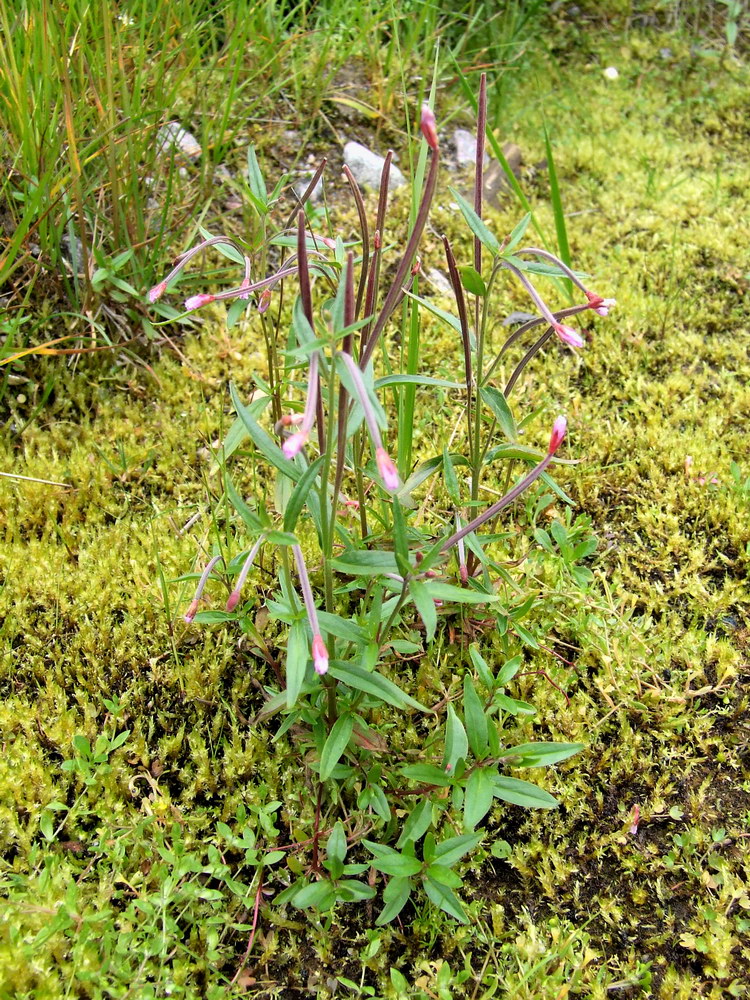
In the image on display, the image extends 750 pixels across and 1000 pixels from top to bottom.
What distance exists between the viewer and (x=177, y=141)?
267cm

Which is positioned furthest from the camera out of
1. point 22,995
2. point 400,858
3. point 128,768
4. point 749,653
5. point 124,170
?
point 124,170

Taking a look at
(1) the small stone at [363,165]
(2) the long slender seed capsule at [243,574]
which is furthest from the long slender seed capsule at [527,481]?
(1) the small stone at [363,165]

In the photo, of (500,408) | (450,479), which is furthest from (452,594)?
(500,408)

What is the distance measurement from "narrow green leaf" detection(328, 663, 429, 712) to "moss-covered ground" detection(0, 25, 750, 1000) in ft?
1.28

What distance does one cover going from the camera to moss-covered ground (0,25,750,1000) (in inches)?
60.2

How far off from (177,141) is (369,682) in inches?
82.0

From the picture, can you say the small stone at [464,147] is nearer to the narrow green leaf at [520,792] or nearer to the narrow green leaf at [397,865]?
the narrow green leaf at [520,792]

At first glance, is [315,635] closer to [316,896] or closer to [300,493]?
[300,493]

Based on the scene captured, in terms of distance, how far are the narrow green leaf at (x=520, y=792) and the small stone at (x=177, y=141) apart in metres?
2.12

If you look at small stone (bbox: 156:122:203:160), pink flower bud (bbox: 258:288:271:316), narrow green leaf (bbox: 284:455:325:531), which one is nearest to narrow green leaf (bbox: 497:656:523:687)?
narrow green leaf (bbox: 284:455:325:531)

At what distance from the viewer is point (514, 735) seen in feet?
6.00

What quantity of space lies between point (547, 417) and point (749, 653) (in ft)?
3.13

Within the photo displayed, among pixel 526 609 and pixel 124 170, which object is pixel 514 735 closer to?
pixel 526 609

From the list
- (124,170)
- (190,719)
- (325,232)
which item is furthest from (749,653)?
(124,170)
